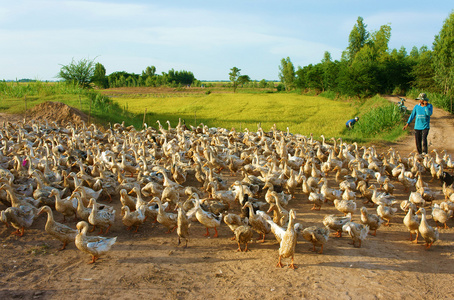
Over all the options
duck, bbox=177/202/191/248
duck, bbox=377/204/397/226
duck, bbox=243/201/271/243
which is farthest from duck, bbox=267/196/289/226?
duck, bbox=377/204/397/226

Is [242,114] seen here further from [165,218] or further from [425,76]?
[165,218]

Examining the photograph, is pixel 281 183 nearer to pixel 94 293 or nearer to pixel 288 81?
pixel 94 293

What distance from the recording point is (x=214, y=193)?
9.42 metres

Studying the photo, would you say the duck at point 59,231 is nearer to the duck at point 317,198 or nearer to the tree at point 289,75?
the duck at point 317,198

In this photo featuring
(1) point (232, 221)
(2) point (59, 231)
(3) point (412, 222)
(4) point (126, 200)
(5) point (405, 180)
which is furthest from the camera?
(5) point (405, 180)

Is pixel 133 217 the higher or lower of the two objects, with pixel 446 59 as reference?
lower

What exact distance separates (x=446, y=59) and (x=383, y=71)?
43.0 ft

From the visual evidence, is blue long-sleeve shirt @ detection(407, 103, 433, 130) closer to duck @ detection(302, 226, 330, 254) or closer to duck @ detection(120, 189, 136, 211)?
duck @ detection(302, 226, 330, 254)

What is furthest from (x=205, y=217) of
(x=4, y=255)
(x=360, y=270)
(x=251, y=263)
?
(x=4, y=255)

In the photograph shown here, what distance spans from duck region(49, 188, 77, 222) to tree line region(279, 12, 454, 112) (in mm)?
29659

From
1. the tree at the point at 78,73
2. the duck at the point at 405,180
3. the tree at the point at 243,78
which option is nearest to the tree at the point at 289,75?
the tree at the point at 243,78

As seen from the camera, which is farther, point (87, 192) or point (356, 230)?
point (87, 192)

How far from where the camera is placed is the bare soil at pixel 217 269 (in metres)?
5.87

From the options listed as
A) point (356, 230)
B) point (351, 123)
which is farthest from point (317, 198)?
point (351, 123)
